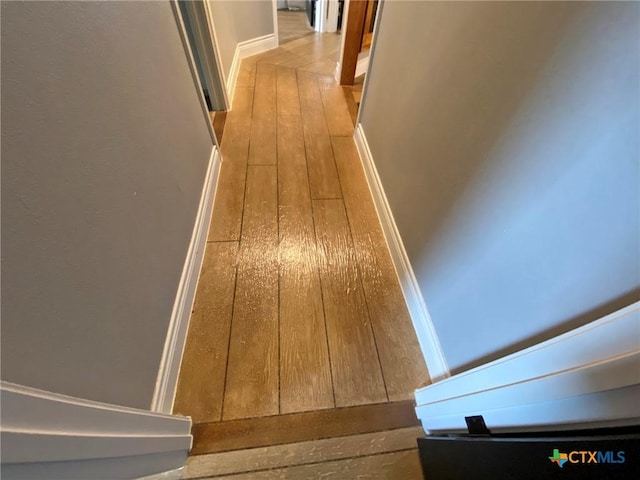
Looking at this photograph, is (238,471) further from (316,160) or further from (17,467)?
(316,160)

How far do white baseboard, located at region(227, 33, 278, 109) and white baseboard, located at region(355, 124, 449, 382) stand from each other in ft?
4.72

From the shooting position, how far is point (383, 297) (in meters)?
1.37

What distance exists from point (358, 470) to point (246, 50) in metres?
3.36

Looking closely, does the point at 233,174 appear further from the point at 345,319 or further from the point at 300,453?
the point at 300,453

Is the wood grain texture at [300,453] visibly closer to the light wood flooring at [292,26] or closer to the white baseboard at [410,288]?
the white baseboard at [410,288]

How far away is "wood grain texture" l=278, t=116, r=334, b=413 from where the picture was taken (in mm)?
1097

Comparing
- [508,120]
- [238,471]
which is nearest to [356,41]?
[508,120]

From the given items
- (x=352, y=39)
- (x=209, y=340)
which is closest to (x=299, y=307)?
(x=209, y=340)

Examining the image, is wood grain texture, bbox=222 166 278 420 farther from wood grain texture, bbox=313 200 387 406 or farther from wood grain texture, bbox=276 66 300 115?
wood grain texture, bbox=276 66 300 115

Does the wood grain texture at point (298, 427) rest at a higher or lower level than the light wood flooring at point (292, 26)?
lower

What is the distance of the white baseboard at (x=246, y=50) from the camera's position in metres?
2.53

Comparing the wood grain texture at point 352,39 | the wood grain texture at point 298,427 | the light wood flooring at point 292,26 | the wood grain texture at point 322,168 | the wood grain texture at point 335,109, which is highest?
the wood grain texture at point 352,39

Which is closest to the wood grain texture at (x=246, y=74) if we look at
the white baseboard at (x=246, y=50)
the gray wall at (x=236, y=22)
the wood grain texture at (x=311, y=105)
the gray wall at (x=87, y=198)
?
the white baseboard at (x=246, y=50)

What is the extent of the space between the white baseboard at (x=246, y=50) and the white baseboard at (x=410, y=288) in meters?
1.44
